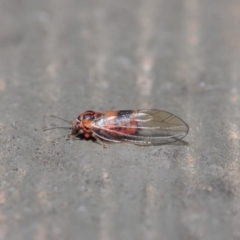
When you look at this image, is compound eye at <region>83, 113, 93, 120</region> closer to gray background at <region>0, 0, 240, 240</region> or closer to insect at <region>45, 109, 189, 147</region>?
insect at <region>45, 109, 189, 147</region>

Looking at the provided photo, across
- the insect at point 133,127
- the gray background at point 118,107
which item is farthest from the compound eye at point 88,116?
the gray background at point 118,107

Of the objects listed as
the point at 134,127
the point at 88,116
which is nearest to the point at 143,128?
the point at 134,127


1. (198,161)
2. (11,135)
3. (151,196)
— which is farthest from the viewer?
(11,135)

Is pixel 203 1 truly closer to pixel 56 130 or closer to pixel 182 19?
pixel 182 19

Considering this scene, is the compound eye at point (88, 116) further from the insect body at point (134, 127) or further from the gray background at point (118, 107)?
the gray background at point (118, 107)

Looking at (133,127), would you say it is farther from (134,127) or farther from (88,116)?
(88,116)

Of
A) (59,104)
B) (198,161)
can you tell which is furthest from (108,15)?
(198,161)

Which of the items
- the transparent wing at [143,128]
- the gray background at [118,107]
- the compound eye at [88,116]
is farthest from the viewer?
the compound eye at [88,116]
